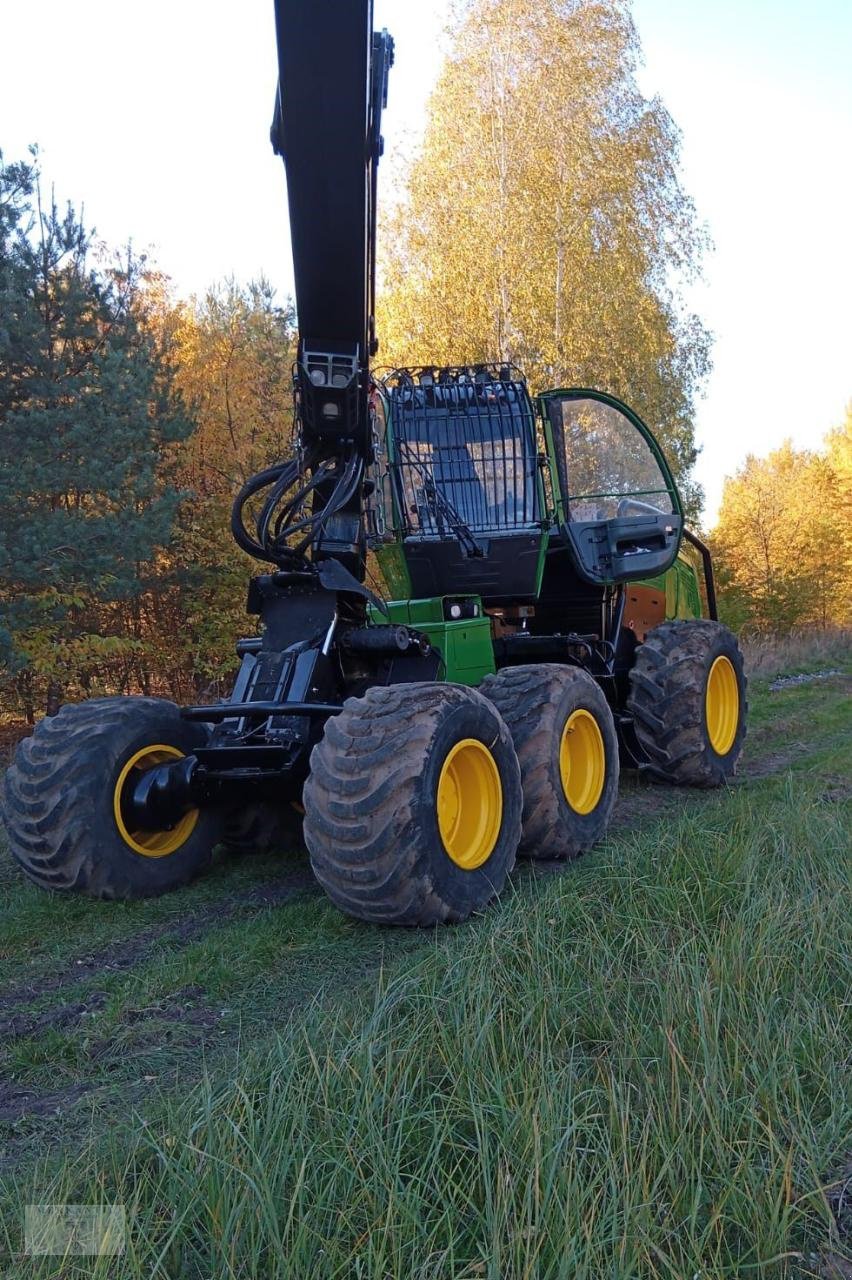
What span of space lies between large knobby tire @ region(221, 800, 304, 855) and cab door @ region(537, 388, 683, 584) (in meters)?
2.71

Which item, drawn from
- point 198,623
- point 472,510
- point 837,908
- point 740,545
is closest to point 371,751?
point 837,908

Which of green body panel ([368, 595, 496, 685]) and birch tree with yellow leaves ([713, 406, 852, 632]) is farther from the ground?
birch tree with yellow leaves ([713, 406, 852, 632])

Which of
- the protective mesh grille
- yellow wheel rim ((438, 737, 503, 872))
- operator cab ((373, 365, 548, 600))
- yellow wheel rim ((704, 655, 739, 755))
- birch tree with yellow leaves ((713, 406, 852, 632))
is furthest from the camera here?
birch tree with yellow leaves ((713, 406, 852, 632))

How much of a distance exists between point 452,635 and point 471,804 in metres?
1.28

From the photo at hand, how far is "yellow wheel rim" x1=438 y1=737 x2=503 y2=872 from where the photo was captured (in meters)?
4.75

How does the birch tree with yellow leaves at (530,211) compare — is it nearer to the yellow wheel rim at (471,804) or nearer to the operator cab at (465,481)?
the operator cab at (465,481)

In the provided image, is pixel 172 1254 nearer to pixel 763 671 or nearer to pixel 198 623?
pixel 198 623

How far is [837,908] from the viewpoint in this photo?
3.83 m

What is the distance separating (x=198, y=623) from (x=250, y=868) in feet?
34.5

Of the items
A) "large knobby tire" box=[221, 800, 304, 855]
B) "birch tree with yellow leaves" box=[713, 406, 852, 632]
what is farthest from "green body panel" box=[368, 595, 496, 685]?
"birch tree with yellow leaves" box=[713, 406, 852, 632]

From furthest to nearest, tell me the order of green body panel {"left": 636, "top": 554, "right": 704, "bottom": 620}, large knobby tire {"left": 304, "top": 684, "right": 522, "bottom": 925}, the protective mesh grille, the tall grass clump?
the tall grass clump < green body panel {"left": 636, "top": 554, "right": 704, "bottom": 620} < the protective mesh grille < large knobby tire {"left": 304, "top": 684, "right": 522, "bottom": 925}

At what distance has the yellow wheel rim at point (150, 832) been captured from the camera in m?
5.13

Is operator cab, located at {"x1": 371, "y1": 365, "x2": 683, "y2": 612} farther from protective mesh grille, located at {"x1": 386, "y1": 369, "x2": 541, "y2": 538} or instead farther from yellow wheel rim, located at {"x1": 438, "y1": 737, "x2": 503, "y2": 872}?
yellow wheel rim, located at {"x1": 438, "y1": 737, "x2": 503, "y2": 872}

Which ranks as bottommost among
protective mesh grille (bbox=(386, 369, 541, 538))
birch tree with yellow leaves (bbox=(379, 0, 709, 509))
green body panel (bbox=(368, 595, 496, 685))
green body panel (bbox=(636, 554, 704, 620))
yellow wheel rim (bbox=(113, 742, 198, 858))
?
yellow wheel rim (bbox=(113, 742, 198, 858))
